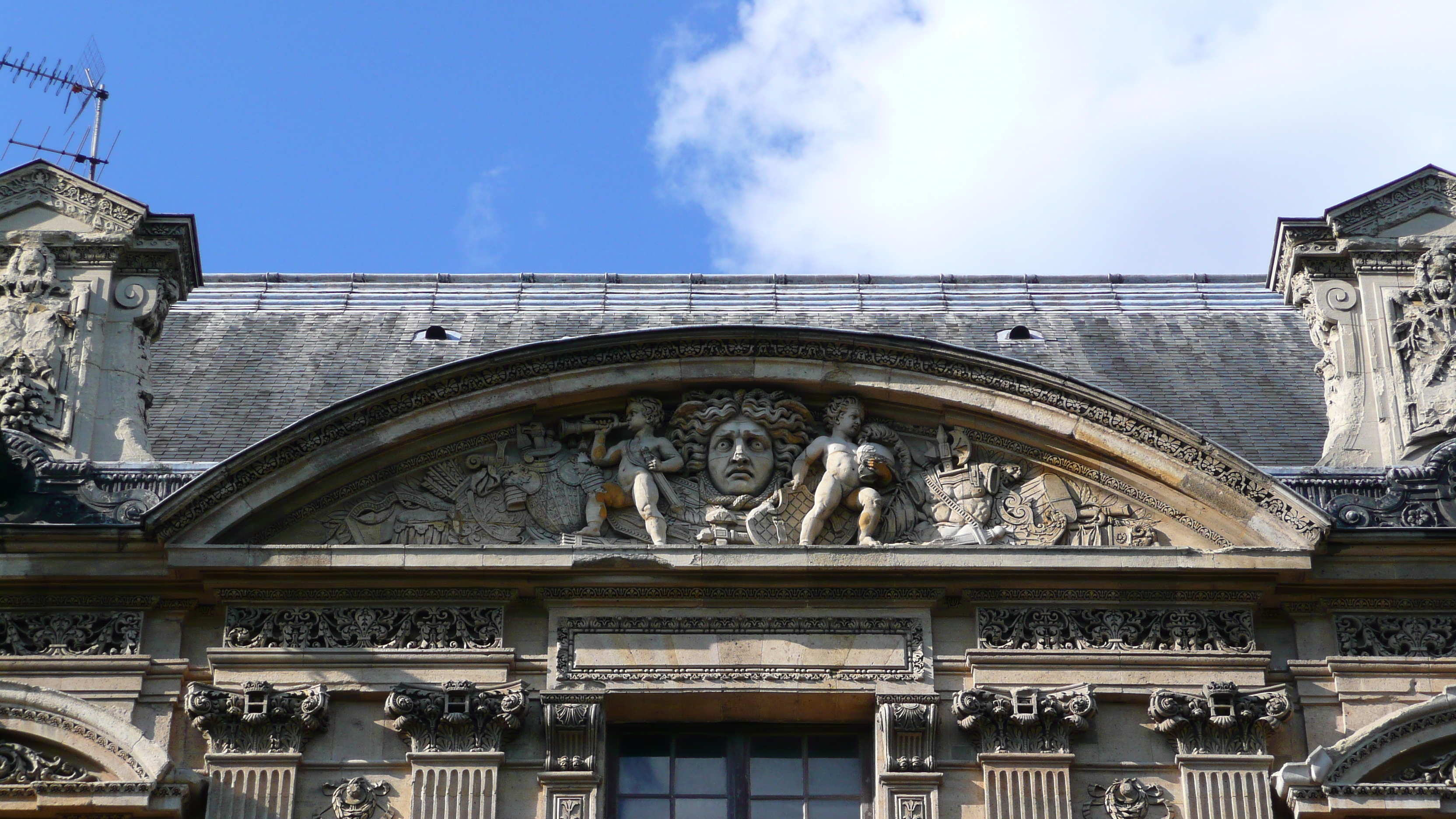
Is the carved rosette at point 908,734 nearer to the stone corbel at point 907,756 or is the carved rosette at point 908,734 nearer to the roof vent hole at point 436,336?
the stone corbel at point 907,756

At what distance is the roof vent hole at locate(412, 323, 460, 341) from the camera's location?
19.5 m

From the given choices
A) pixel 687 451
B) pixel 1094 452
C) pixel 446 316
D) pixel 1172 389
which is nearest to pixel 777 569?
pixel 687 451

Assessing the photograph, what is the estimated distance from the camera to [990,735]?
14.0 metres

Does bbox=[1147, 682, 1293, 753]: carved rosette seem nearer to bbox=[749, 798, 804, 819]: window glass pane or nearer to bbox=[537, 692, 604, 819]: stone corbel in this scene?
bbox=[749, 798, 804, 819]: window glass pane

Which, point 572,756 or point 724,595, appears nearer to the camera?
point 572,756

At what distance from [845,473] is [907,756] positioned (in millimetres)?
1943

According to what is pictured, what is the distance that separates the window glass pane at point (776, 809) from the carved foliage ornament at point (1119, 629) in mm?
1522

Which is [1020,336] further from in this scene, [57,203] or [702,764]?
[57,203]

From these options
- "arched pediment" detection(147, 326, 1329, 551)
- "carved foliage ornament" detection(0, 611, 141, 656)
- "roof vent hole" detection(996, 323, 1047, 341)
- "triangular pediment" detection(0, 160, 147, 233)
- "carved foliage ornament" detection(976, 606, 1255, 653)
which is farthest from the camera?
"roof vent hole" detection(996, 323, 1047, 341)

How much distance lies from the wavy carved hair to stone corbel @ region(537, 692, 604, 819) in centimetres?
191

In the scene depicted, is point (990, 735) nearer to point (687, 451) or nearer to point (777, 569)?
point (777, 569)

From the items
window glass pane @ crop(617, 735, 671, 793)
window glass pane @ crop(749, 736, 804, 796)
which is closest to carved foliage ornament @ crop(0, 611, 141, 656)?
window glass pane @ crop(617, 735, 671, 793)

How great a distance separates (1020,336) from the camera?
19.5 m

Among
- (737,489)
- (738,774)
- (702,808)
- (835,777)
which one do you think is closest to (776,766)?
(738,774)
